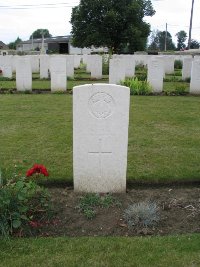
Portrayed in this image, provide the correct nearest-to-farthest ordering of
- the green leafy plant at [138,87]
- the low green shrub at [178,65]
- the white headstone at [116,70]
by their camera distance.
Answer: the green leafy plant at [138,87] → the white headstone at [116,70] → the low green shrub at [178,65]

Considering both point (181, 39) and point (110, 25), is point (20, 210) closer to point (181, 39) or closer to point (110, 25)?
point (110, 25)

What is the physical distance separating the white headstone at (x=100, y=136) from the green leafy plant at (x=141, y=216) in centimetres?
70

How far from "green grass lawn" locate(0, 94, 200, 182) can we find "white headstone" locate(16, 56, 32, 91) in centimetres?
249

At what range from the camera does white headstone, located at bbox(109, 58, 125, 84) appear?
14.8 meters

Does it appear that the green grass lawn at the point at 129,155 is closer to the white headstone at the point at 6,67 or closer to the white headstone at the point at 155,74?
the white headstone at the point at 155,74

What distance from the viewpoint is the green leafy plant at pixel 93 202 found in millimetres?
4169

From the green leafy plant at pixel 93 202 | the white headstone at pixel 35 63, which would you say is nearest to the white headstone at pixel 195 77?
the green leafy plant at pixel 93 202

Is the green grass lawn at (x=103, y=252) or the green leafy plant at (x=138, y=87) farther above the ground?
the green leafy plant at (x=138, y=87)

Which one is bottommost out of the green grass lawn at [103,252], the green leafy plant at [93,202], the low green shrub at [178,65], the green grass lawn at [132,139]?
the green grass lawn at [103,252]

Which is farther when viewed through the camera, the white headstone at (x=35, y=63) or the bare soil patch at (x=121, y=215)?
the white headstone at (x=35, y=63)

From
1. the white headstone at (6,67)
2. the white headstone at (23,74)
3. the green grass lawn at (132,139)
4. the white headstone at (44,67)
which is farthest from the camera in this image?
the white headstone at (44,67)

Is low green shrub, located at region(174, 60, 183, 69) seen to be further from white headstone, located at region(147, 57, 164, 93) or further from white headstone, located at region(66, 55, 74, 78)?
white headstone, located at region(147, 57, 164, 93)

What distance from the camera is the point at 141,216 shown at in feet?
12.9

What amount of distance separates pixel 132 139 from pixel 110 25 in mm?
36718
